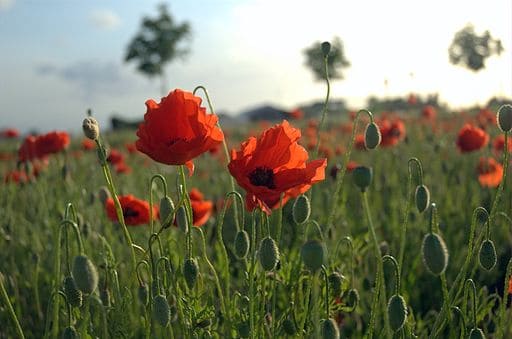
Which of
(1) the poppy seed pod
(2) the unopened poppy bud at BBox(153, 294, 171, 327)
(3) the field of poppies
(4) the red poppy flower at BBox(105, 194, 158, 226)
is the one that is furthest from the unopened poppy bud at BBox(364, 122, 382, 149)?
(4) the red poppy flower at BBox(105, 194, 158, 226)

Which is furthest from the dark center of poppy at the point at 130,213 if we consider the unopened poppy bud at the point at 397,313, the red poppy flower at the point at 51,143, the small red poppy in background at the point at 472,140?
the small red poppy in background at the point at 472,140

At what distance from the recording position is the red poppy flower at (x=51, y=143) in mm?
3707

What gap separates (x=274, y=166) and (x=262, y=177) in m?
0.05

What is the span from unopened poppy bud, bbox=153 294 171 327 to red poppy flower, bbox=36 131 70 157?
2436 millimetres

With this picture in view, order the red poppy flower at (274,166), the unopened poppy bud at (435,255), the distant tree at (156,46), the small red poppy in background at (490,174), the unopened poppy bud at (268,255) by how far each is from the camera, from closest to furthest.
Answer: the unopened poppy bud at (435,255), the unopened poppy bud at (268,255), the red poppy flower at (274,166), the small red poppy in background at (490,174), the distant tree at (156,46)

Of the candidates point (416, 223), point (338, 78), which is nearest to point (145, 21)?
point (338, 78)

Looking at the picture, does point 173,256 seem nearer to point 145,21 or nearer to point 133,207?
point 133,207

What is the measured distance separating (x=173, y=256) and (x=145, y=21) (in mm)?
35230

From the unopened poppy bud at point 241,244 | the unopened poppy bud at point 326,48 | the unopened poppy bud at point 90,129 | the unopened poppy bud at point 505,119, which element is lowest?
the unopened poppy bud at point 241,244

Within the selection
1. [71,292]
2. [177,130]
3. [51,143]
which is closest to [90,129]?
[177,130]

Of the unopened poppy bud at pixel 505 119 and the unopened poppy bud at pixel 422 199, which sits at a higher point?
the unopened poppy bud at pixel 505 119

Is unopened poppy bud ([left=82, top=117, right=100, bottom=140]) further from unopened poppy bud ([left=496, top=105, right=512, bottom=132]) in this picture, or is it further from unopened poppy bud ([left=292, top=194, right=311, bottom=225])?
unopened poppy bud ([left=496, top=105, right=512, bottom=132])

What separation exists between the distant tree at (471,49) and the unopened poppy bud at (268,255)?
2.65 metres

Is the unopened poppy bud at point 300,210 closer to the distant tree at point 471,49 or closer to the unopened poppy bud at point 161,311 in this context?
the unopened poppy bud at point 161,311
